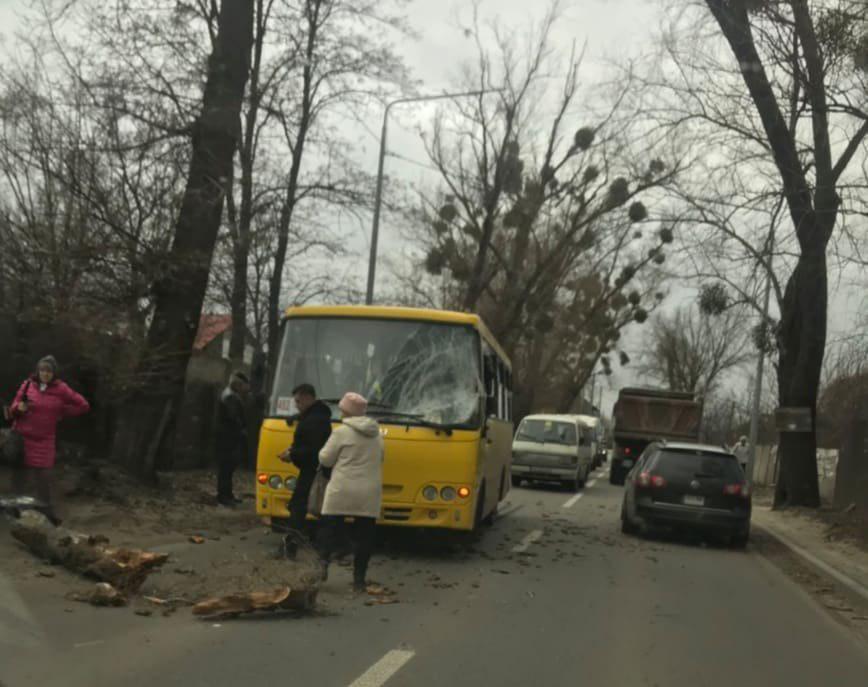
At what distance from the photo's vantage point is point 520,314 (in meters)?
38.1

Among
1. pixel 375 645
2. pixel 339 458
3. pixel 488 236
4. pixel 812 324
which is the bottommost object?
pixel 375 645

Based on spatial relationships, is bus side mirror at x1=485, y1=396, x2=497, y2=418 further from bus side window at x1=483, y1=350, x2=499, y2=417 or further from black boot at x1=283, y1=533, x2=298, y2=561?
black boot at x1=283, y1=533, x2=298, y2=561

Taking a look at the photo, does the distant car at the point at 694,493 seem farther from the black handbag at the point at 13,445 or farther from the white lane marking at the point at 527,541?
the black handbag at the point at 13,445

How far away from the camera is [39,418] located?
33.3 ft

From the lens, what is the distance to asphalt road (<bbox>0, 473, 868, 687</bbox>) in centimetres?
617

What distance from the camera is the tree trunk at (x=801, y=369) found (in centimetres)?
2117

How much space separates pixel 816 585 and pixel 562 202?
84.1 ft

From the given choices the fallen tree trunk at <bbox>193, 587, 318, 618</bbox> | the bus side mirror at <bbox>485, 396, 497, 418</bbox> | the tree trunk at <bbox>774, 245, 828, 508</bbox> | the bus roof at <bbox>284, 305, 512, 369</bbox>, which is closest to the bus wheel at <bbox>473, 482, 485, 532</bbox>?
the bus side mirror at <bbox>485, 396, 497, 418</bbox>

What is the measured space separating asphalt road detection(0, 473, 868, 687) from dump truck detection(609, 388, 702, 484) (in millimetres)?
20682

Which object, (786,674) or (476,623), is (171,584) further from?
(786,674)

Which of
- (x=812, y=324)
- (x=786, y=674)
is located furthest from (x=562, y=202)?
(x=786, y=674)

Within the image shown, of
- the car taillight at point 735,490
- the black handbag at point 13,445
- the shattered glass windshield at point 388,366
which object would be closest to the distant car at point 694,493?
the car taillight at point 735,490

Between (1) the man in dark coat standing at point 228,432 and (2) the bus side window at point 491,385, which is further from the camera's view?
(1) the man in dark coat standing at point 228,432

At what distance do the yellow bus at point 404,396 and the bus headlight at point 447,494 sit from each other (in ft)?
0.04
